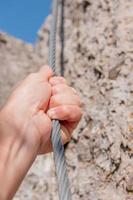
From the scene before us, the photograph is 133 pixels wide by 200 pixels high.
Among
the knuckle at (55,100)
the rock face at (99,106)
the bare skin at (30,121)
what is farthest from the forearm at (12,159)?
the rock face at (99,106)

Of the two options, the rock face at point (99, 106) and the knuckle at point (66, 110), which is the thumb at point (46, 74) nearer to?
the knuckle at point (66, 110)

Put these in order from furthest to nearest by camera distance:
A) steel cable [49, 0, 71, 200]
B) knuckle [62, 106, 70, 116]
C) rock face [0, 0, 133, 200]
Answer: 1. rock face [0, 0, 133, 200]
2. knuckle [62, 106, 70, 116]
3. steel cable [49, 0, 71, 200]

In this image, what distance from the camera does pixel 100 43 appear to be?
4.39 feet

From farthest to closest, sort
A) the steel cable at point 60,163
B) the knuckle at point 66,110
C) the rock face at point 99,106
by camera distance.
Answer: the rock face at point 99,106 → the knuckle at point 66,110 → the steel cable at point 60,163

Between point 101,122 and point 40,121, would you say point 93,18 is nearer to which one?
point 101,122

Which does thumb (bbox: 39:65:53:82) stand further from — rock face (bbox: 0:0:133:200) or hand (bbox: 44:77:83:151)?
rock face (bbox: 0:0:133:200)

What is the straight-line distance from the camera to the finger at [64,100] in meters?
0.89

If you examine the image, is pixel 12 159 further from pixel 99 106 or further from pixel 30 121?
pixel 99 106

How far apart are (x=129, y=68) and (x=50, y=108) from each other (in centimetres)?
32

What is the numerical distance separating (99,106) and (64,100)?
1.12ft

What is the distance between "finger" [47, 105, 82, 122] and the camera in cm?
87

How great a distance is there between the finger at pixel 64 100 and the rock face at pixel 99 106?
20 centimetres

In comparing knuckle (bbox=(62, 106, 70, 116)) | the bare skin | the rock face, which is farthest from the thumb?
the rock face

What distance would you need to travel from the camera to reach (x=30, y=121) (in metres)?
0.87
